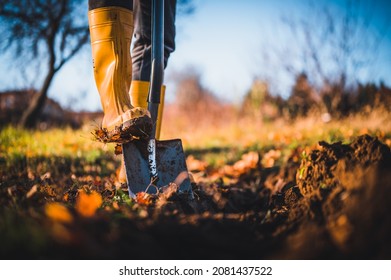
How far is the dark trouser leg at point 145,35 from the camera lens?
7.92 ft

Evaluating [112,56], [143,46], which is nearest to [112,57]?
[112,56]

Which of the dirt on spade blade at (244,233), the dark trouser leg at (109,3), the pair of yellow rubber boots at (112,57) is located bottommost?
the dirt on spade blade at (244,233)

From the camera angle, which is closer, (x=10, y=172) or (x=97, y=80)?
(x=97, y=80)

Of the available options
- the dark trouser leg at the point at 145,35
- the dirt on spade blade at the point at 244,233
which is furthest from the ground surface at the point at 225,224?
the dark trouser leg at the point at 145,35

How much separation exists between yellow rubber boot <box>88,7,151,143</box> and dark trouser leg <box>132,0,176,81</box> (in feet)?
1.15

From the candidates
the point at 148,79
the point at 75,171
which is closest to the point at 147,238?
the point at 148,79

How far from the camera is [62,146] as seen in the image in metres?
4.24

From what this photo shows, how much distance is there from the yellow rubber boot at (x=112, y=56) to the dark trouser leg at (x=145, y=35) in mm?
350

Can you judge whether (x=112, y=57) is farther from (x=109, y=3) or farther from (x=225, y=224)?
A: (x=225, y=224)

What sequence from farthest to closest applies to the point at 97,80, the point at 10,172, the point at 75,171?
the point at 75,171
the point at 10,172
the point at 97,80

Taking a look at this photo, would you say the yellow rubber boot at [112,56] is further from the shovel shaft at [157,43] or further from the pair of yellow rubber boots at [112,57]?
the shovel shaft at [157,43]

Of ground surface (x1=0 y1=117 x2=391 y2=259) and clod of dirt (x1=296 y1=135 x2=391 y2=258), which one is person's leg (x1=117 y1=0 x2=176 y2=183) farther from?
clod of dirt (x1=296 y1=135 x2=391 y2=258)

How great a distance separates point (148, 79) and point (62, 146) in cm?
241
